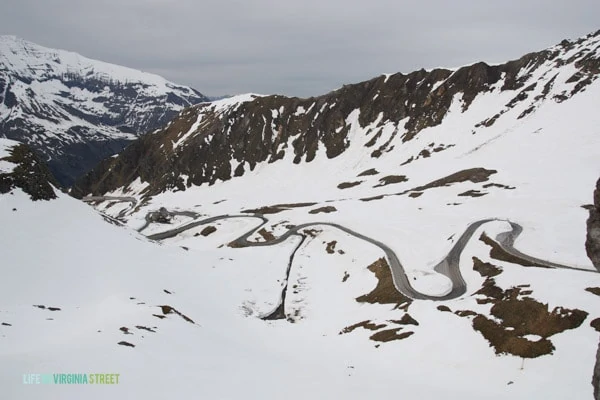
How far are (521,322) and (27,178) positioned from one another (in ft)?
247

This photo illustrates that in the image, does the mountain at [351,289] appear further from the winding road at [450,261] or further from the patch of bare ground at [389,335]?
the winding road at [450,261]

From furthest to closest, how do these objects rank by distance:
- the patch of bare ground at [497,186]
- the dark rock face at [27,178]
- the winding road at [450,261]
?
the patch of bare ground at [497,186]
the dark rock face at [27,178]
the winding road at [450,261]

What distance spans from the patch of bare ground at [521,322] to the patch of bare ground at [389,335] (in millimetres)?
6314

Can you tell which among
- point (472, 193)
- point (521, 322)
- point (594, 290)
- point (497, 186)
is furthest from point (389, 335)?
point (497, 186)

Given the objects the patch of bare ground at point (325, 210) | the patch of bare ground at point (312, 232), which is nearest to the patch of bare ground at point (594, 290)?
the patch of bare ground at point (312, 232)

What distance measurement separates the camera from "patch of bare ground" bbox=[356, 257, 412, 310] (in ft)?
172

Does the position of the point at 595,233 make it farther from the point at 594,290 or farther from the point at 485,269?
the point at 485,269

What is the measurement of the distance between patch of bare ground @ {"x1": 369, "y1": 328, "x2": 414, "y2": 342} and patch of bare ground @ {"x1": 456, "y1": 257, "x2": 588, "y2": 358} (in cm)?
631

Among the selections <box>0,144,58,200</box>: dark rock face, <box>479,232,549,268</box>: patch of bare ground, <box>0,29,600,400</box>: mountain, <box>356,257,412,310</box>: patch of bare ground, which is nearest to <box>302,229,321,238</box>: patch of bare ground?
<box>0,29,600,400</box>: mountain

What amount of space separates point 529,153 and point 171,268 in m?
109

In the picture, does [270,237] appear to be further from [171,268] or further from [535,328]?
[535,328]

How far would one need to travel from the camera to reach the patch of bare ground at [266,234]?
108456mm

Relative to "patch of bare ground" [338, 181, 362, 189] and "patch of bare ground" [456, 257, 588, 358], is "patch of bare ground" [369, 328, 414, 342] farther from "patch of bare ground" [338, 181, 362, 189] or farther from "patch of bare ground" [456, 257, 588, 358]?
"patch of bare ground" [338, 181, 362, 189]

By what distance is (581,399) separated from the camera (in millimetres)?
23500
